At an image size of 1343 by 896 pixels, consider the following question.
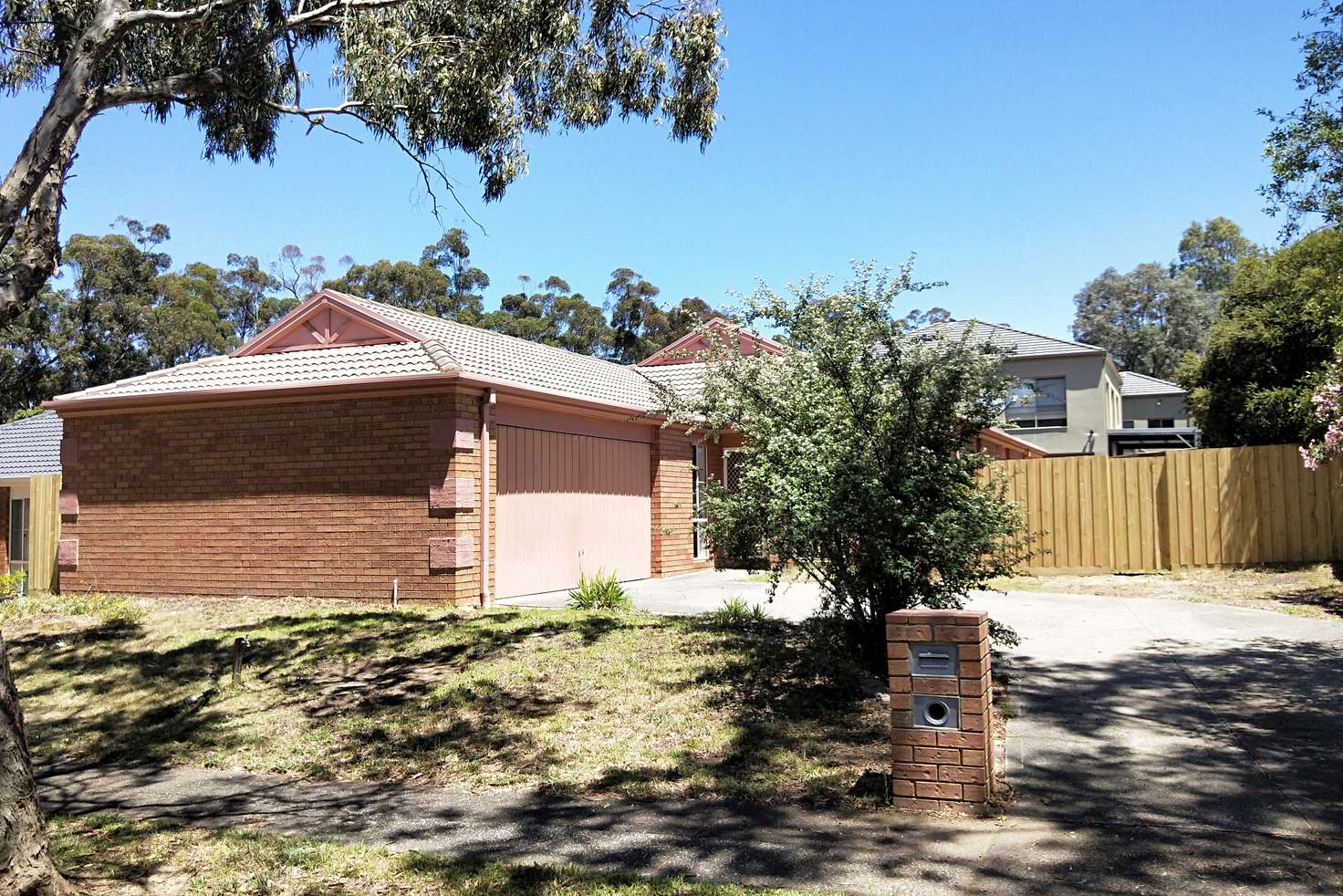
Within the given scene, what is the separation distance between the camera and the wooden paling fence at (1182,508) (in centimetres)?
1514

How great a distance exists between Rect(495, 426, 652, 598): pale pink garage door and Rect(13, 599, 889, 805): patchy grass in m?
2.63

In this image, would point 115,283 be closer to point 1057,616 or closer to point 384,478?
point 384,478

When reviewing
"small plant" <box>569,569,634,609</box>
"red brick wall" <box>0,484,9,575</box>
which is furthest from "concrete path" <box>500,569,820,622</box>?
"red brick wall" <box>0,484,9,575</box>

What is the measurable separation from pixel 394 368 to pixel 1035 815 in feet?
33.4

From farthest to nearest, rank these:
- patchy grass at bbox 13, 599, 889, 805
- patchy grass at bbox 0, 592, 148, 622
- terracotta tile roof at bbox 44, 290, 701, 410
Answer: terracotta tile roof at bbox 44, 290, 701, 410 → patchy grass at bbox 0, 592, 148, 622 → patchy grass at bbox 13, 599, 889, 805

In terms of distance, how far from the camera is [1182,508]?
1583 cm

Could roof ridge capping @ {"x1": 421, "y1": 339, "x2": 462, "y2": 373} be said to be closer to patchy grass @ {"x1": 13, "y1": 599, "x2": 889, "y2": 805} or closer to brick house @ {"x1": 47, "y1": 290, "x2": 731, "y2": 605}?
brick house @ {"x1": 47, "y1": 290, "x2": 731, "y2": 605}

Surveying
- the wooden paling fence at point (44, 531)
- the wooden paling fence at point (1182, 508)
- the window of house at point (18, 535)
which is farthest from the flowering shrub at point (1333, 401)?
the window of house at point (18, 535)

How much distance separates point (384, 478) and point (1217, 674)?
31.2 feet

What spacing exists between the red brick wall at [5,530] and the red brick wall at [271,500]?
908 centimetres

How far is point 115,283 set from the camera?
40406 millimetres

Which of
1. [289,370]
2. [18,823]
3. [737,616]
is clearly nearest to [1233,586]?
[737,616]

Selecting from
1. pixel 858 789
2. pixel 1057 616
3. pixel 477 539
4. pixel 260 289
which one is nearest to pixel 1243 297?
pixel 1057 616

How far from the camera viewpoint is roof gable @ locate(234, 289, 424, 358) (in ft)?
47.3
